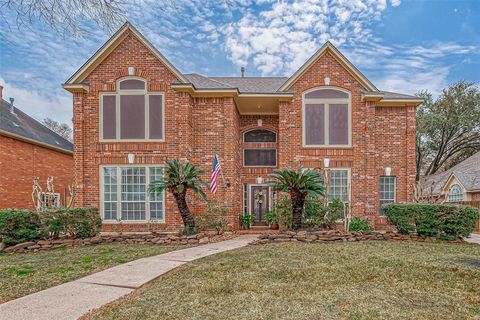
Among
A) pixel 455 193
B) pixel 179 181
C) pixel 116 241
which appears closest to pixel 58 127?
pixel 116 241

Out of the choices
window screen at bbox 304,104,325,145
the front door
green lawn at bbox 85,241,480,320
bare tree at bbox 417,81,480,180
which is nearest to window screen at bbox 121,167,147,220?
the front door

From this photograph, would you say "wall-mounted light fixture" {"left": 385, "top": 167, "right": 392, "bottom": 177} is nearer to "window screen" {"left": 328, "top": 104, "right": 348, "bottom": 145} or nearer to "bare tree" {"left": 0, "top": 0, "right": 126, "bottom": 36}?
"window screen" {"left": 328, "top": 104, "right": 348, "bottom": 145}

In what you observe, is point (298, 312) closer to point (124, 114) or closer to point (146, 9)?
point (146, 9)

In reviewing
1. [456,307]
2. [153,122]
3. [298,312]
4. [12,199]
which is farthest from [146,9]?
[12,199]

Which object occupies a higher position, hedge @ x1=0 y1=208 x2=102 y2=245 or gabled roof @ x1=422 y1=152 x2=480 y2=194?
gabled roof @ x1=422 y1=152 x2=480 y2=194

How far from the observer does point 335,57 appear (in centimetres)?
1317

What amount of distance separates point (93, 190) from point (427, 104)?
2636 centimetres

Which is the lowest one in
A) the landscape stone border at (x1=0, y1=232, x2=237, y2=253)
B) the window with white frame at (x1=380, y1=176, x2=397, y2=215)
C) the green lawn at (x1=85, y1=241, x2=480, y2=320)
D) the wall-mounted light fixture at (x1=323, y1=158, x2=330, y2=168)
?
the landscape stone border at (x1=0, y1=232, x2=237, y2=253)

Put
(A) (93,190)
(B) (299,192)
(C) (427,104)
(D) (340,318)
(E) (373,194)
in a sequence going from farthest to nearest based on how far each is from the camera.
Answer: (C) (427,104), (E) (373,194), (A) (93,190), (B) (299,192), (D) (340,318)

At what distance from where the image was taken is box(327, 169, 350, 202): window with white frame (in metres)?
13.3

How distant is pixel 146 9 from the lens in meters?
5.40

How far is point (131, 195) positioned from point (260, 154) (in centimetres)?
584

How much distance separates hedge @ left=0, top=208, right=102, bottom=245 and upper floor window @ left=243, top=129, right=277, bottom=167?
23.3ft

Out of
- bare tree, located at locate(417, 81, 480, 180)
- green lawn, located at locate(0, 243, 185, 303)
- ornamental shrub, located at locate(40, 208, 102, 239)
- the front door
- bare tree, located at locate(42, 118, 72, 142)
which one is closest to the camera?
green lawn, located at locate(0, 243, 185, 303)
